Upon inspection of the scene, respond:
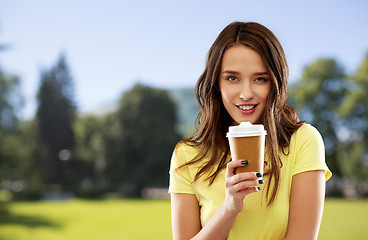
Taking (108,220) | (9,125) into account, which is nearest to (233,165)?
(108,220)

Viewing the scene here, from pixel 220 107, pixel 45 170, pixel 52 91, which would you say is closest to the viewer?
pixel 220 107

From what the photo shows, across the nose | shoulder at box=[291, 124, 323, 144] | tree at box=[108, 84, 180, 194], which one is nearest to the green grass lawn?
tree at box=[108, 84, 180, 194]

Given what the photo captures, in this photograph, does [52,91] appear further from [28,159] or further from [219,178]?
[219,178]

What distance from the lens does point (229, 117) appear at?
7.08ft

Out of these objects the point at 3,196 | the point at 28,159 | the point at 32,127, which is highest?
the point at 32,127

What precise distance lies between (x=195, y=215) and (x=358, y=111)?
29.8 meters

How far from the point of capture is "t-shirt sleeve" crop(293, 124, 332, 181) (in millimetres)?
1830

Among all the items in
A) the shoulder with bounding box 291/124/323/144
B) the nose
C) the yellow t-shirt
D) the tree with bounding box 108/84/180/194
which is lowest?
the tree with bounding box 108/84/180/194

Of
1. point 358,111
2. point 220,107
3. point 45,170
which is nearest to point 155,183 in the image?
point 45,170

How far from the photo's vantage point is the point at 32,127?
3428 centimetres

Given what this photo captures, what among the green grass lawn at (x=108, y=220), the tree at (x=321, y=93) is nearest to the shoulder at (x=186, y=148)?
the green grass lawn at (x=108, y=220)

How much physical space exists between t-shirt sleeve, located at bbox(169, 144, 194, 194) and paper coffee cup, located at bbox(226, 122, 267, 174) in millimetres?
477

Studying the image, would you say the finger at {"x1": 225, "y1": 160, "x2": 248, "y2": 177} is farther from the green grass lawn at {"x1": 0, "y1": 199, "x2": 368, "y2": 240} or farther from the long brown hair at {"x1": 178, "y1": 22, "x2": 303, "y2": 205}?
the green grass lawn at {"x1": 0, "y1": 199, "x2": 368, "y2": 240}

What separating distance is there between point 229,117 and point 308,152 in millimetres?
456
